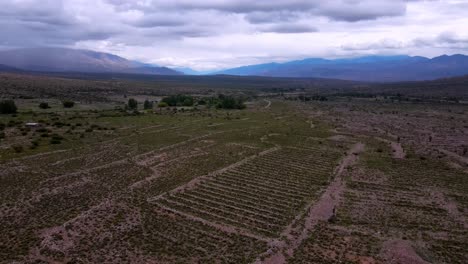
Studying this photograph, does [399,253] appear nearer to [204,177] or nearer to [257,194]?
[257,194]

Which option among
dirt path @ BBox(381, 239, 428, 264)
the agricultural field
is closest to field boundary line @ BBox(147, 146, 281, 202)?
the agricultural field

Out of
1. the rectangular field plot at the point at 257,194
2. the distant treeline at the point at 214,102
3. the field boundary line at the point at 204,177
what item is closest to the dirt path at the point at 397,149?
the rectangular field plot at the point at 257,194

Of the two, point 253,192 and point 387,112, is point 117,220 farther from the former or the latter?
point 387,112

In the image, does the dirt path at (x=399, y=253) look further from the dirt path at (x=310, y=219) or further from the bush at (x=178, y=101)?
the bush at (x=178, y=101)

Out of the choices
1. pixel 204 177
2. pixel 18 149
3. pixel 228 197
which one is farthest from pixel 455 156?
pixel 18 149

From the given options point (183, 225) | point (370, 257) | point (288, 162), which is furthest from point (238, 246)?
point (288, 162)

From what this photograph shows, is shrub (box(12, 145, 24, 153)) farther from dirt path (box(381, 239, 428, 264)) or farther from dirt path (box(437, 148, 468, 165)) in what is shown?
dirt path (box(437, 148, 468, 165))
